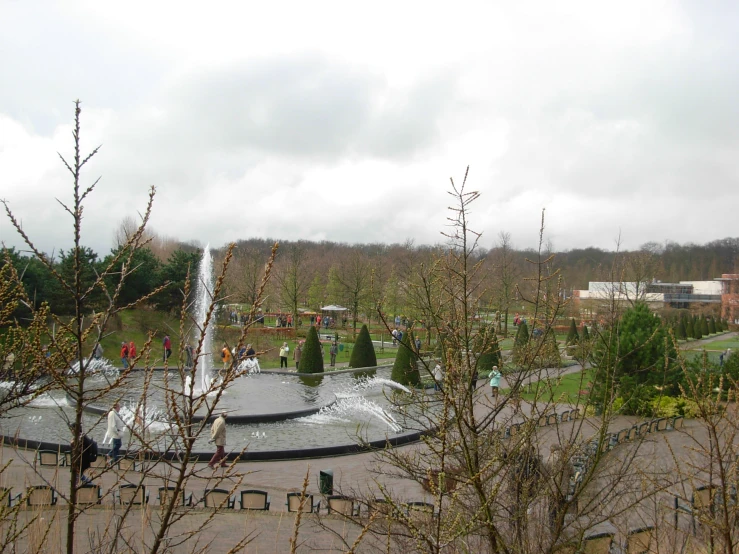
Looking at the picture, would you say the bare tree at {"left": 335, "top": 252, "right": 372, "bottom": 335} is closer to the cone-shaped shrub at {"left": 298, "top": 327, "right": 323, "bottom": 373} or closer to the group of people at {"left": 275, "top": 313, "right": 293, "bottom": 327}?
the group of people at {"left": 275, "top": 313, "right": 293, "bottom": 327}

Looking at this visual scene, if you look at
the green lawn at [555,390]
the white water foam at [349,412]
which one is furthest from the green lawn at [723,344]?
the white water foam at [349,412]

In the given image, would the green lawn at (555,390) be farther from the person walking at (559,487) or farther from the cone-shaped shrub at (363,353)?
the cone-shaped shrub at (363,353)

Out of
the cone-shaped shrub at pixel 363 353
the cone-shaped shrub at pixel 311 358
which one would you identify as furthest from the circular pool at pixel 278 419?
the cone-shaped shrub at pixel 363 353

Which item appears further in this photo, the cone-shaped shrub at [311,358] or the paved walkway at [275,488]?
the cone-shaped shrub at [311,358]

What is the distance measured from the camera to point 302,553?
316 inches

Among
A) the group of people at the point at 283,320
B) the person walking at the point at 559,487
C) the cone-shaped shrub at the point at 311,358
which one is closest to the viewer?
the person walking at the point at 559,487

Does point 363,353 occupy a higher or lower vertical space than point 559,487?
lower

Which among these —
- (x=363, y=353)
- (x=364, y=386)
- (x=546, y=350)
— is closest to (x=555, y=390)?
(x=546, y=350)

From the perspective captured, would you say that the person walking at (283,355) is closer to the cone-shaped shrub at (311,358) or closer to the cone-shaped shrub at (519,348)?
the cone-shaped shrub at (311,358)

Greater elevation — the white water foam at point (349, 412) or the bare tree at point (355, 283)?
the bare tree at point (355, 283)

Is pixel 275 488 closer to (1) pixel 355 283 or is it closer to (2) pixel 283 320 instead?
(2) pixel 283 320

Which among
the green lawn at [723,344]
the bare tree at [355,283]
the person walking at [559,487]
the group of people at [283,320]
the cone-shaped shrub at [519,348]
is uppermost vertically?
the bare tree at [355,283]

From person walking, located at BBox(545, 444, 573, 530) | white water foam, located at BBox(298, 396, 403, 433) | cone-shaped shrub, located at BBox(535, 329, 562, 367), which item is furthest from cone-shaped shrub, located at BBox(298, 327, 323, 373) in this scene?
person walking, located at BBox(545, 444, 573, 530)

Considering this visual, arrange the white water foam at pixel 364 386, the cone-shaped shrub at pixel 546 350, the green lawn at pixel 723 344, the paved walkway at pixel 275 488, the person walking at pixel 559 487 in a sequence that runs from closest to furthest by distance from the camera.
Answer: the person walking at pixel 559 487 → the cone-shaped shrub at pixel 546 350 → the paved walkway at pixel 275 488 → the white water foam at pixel 364 386 → the green lawn at pixel 723 344
